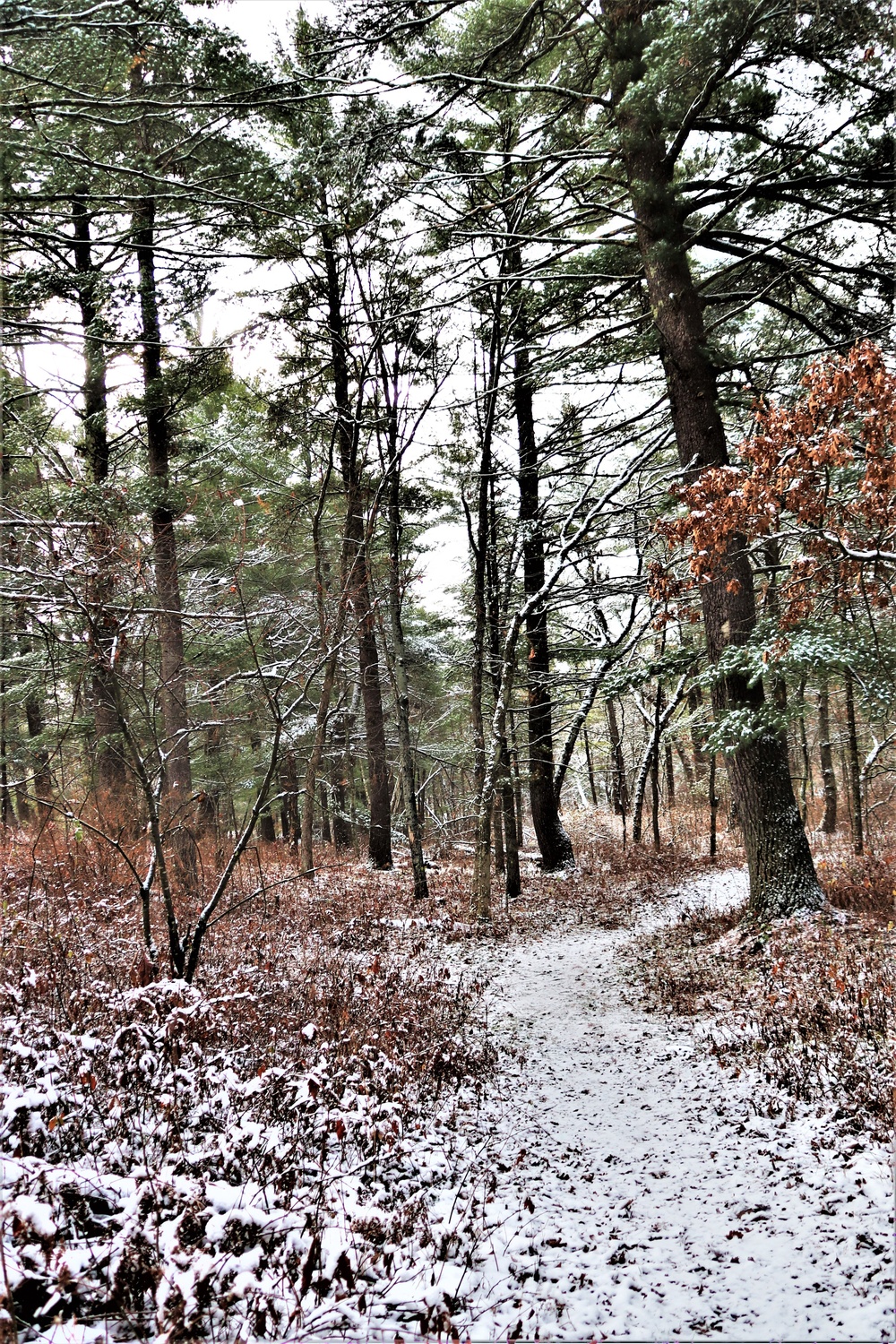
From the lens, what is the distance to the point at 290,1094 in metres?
4.09

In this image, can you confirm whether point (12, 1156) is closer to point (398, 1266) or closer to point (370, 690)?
point (398, 1266)

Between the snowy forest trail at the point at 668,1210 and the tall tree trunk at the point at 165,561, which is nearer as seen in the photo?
the snowy forest trail at the point at 668,1210

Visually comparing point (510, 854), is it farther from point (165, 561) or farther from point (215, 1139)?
point (215, 1139)

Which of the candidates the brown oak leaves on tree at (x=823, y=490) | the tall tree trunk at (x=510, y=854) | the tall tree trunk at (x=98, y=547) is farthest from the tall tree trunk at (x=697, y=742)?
the tall tree trunk at (x=98, y=547)

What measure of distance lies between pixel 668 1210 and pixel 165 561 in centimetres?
1078

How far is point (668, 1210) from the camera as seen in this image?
3.70m

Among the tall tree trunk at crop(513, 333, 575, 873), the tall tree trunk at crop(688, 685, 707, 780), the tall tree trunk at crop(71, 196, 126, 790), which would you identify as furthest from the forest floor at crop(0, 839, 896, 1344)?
the tall tree trunk at crop(688, 685, 707, 780)

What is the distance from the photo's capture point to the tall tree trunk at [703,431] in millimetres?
7566

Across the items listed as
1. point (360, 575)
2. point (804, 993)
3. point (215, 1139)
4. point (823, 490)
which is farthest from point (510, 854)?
point (215, 1139)

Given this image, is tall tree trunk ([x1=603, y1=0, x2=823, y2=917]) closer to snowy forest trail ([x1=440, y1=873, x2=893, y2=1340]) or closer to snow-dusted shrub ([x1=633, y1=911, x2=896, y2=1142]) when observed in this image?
snow-dusted shrub ([x1=633, y1=911, x2=896, y2=1142])

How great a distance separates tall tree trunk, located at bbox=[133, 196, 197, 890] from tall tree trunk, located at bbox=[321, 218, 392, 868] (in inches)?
111

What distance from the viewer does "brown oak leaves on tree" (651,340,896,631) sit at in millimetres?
4949

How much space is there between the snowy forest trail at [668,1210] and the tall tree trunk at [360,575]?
7.32m

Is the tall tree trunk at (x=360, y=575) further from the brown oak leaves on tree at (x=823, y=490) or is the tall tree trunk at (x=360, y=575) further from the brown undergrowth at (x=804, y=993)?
the brown undergrowth at (x=804, y=993)
